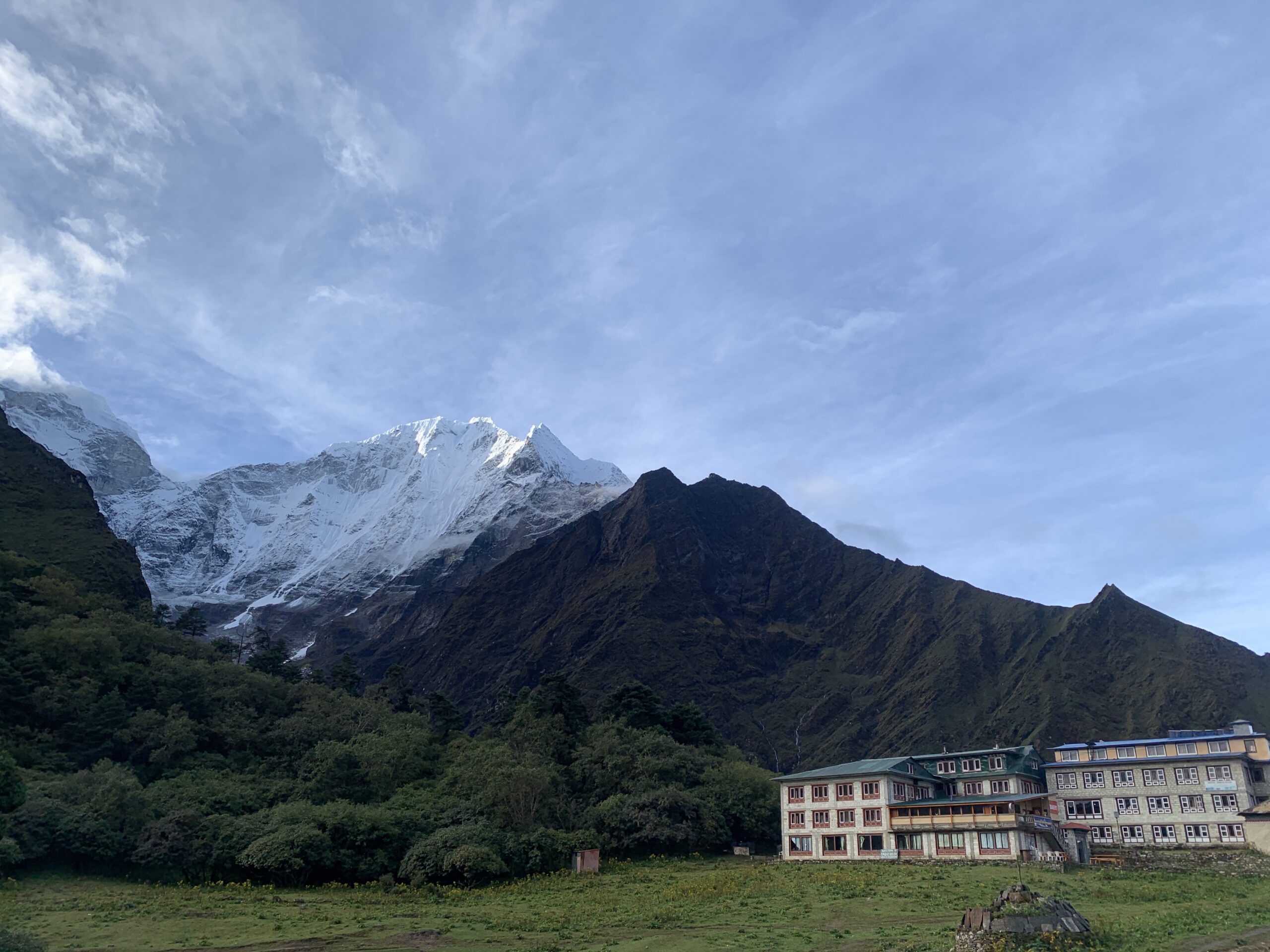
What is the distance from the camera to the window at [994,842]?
172 feet

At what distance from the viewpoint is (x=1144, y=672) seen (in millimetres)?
122500

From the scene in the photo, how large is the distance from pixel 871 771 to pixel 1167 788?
65.0 ft

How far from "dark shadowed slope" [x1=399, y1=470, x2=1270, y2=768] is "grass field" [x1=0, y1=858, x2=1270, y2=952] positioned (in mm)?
80818

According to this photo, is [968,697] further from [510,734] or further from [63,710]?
[63,710]

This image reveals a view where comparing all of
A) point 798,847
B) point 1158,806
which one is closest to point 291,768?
point 798,847

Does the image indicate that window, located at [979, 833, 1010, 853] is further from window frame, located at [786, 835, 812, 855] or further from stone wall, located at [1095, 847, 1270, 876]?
window frame, located at [786, 835, 812, 855]

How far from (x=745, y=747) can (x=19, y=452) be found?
106607 mm

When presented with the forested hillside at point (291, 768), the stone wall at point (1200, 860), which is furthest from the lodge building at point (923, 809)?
the forested hillside at point (291, 768)

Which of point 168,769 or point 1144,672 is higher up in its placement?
point 1144,672

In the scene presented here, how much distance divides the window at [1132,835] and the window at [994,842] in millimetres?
15182

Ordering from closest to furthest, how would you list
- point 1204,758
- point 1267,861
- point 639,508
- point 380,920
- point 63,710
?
1. point 380,920
2. point 1267,861
3. point 1204,758
4. point 63,710
5. point 639,508

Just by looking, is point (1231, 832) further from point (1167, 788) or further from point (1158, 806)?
point (1158, 806)

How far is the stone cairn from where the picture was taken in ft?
83.6

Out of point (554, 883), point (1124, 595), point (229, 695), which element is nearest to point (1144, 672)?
point (1124, 595)
